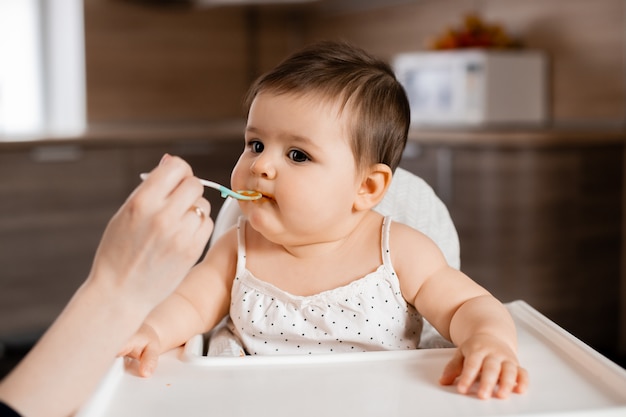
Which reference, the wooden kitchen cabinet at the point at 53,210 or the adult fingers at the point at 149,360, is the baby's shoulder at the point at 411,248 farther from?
the wooden kitchen cabinet at the point at 53,210

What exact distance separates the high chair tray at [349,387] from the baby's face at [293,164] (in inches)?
7.6

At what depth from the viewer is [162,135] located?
3.38 m

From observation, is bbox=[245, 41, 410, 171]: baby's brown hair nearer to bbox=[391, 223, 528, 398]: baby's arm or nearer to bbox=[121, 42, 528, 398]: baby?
bbox=[121, 42, 528, 398]: baby

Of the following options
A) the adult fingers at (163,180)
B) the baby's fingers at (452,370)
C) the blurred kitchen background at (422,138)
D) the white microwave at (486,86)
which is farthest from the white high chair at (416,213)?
the white microwave at (486,86)

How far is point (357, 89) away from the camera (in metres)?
1.14

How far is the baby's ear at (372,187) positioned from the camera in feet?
3.87

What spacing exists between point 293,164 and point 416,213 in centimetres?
40

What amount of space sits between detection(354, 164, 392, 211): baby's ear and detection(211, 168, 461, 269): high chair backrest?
25 cm

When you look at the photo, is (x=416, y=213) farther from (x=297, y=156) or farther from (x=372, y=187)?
(x=297, y=156)

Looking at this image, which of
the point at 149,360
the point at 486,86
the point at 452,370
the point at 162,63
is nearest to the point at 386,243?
the point at 452,370

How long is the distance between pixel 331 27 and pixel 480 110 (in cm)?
139

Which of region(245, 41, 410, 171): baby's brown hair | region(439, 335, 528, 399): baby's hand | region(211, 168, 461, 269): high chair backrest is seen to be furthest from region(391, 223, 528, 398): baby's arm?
region(211, 168, 461, 269): high chair backrest

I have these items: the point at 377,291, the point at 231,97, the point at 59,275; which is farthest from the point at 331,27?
the point at 377,291

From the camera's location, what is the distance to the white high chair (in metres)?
1.43
